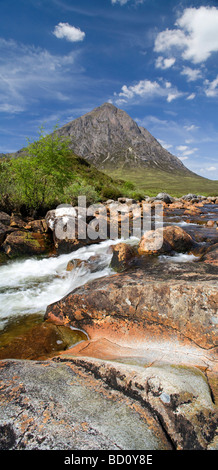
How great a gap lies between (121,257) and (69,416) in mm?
5457

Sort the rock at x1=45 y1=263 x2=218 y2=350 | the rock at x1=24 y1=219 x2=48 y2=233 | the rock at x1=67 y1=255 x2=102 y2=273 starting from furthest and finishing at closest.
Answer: the rock at x1=24 y1=219 x2=48 y2=233 < the rock at x1=67 y1=255 x2=102 y2=273 < the rock at x1=45 y1=263 x2=218 y2=350

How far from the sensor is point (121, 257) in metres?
7.28

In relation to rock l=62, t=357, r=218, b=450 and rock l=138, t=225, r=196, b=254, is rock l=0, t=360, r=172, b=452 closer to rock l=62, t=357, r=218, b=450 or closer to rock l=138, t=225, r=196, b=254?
rock l=62, t=357, r=218, b=450

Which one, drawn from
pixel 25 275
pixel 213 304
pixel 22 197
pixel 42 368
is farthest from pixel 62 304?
pixel 22 197

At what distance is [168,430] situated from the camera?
1944 millimetres

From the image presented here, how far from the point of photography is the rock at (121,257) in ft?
23.2

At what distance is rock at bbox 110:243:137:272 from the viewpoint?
7.08 meters

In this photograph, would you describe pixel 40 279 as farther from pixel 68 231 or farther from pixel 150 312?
pixel 150 312

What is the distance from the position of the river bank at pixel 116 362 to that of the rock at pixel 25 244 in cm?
274

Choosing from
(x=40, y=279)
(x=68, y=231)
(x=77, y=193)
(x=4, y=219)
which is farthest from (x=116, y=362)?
(x=77, y=193)

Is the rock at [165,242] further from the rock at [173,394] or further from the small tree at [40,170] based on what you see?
the small tree at [40,170]

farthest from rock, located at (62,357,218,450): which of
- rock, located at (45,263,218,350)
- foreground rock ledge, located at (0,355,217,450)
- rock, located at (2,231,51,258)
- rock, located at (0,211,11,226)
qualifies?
rock, located at (0,211,11,226)

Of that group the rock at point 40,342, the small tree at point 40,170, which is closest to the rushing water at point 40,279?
the rock at point 40,342

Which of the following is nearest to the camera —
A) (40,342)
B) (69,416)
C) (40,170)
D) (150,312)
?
(69,416)
